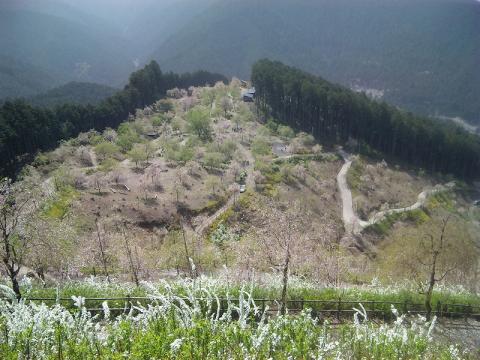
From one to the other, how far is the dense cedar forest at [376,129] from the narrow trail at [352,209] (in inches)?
446

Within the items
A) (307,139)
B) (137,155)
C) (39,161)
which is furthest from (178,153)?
(307,139)

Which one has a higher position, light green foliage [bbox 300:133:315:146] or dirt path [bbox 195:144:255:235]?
light green foliage [bbox 300:133:315:146]

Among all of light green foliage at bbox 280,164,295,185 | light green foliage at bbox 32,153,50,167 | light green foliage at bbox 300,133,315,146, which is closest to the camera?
light green foliage at bbox 32,153,50,167

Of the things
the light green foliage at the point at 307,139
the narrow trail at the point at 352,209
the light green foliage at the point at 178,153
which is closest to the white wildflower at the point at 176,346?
the narrow trail at the point at 352,209

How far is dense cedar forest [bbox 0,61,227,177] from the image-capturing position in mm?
69188

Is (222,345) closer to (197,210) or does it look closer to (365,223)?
(197,210)

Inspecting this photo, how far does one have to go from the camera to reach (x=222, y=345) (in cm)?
1051

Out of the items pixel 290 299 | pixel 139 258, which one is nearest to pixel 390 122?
pixel 139 258

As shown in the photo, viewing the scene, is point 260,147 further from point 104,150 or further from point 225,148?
point 104,150

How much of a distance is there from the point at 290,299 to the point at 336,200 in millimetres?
47119

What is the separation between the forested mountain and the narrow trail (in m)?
109

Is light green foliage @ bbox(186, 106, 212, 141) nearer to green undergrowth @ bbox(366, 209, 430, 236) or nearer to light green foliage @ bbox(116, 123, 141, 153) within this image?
light green foliage @ bbox(116, 123, 141, 153)

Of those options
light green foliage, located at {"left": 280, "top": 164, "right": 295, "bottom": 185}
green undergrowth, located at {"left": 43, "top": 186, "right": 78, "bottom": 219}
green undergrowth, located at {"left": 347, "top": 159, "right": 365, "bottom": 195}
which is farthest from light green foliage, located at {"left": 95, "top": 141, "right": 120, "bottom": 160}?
green undergrowth, located at {"left": 347, "top": 159, "right": 365, "bottom": 195}

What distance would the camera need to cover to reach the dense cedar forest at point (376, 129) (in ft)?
309
